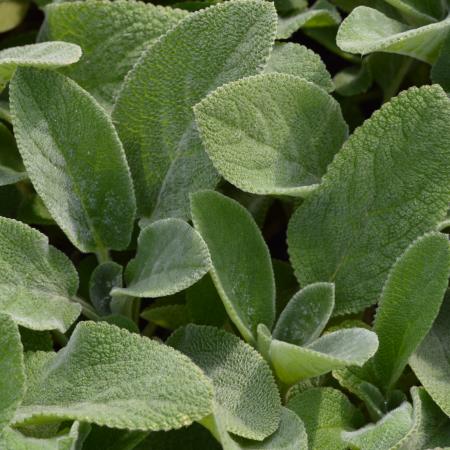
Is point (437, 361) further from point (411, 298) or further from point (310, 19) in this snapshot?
point (310, 19)

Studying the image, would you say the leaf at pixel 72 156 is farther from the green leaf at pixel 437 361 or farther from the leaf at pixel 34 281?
the green leaf at pixel 437 361

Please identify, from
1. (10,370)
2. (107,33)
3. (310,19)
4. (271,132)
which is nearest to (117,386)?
(10,370)

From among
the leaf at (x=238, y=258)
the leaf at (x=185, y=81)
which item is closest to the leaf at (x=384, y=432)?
the leaf at (x=238, y=258)

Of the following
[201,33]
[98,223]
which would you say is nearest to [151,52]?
[201,33]

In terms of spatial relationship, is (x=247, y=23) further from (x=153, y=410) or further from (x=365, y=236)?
(x=153, y=410)

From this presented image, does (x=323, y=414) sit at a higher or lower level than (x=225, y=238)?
lower
